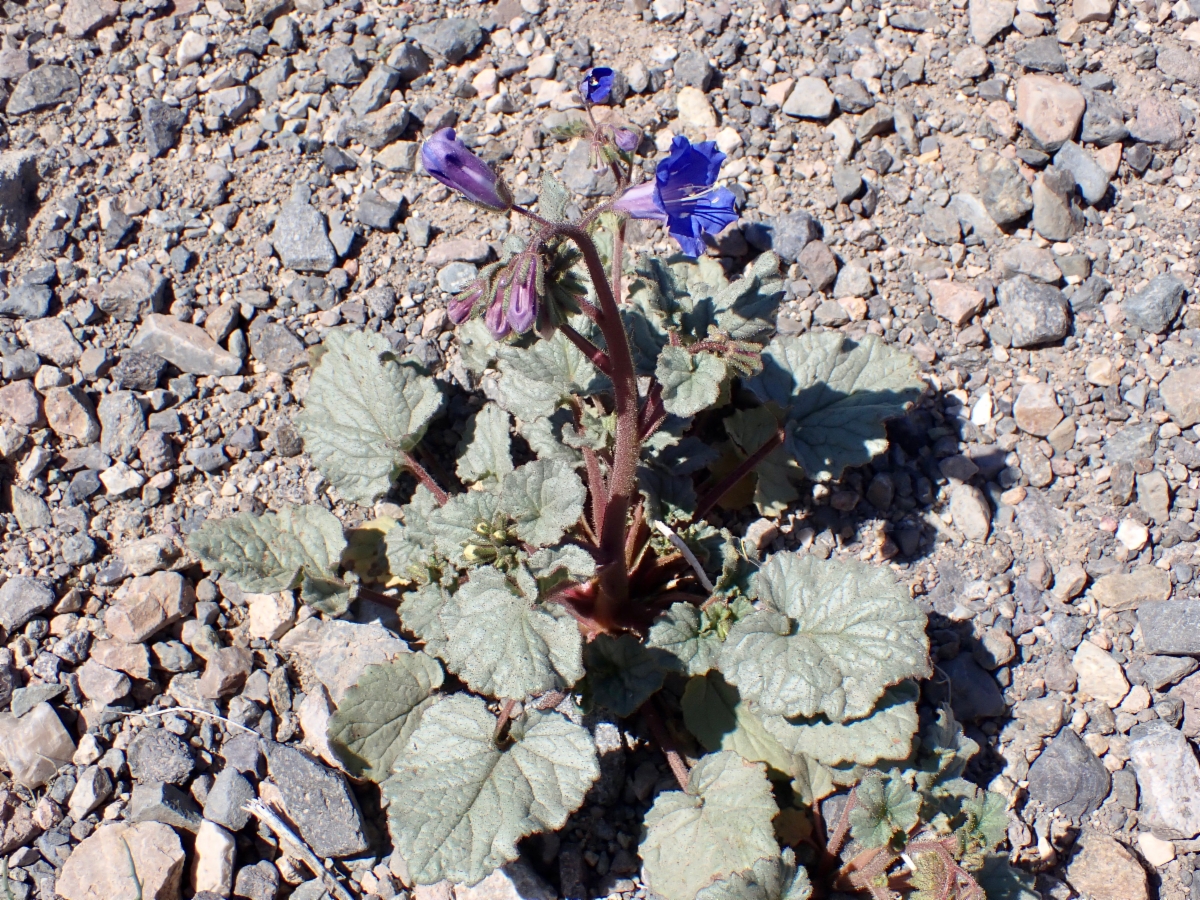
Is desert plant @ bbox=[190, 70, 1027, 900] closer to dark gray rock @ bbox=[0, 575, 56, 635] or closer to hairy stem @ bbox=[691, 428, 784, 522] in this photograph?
hairy stem @ bbox=[691, 428, 784, 522]

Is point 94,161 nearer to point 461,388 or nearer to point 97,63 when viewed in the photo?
point 97,63

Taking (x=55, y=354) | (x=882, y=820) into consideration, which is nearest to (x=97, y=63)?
(x=55, y=354)

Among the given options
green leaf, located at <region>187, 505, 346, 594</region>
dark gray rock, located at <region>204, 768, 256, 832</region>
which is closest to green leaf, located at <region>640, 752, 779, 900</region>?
dark gray rock, located at <region>204, 768, 256, 832</region>

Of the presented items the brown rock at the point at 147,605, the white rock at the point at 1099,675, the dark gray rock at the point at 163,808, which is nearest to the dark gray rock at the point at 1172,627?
the white rock at the point at 1099,675

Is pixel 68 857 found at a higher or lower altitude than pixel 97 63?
lower

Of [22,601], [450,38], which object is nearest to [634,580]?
[22,601]

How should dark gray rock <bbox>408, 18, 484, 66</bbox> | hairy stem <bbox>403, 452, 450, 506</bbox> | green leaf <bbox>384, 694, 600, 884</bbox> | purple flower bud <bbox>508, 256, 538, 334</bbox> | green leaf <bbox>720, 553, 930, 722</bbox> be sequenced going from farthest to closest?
dark gray rock <bbox>408, 18, 484, 66</bbox> → hairy stem <bbox>403, 452, 450, 506</bbox> → green leaf <bbox>720, 553, 930, 722</bbox> → green leaf <bbox>384, 694, 600, 884</bbox> → purple flower bud <bbox>508, 256, 538, 334</bbox>
